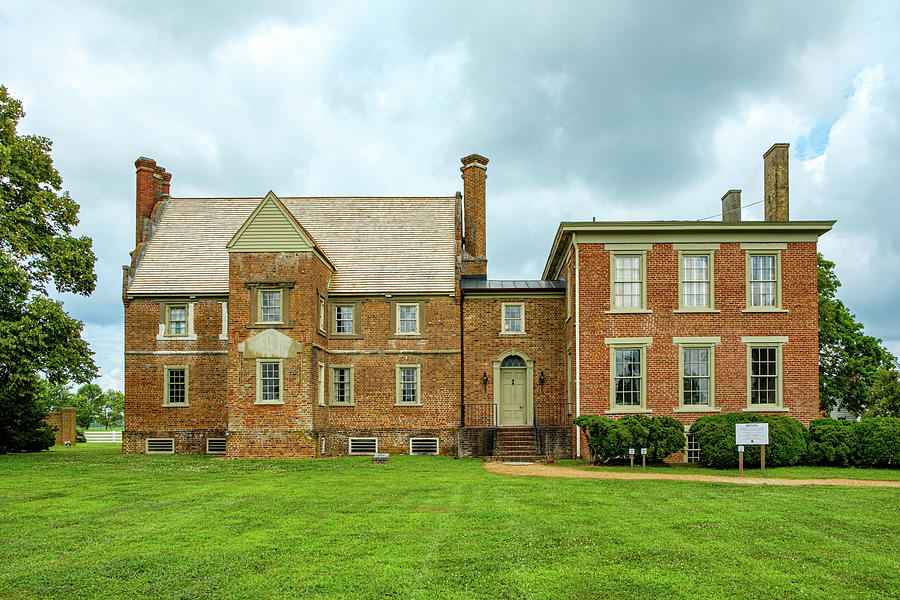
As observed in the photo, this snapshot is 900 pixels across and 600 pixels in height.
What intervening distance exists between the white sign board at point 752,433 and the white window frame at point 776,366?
15.8 ft

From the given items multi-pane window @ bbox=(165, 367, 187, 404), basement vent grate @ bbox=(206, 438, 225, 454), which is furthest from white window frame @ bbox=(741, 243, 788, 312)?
multi-pane window @ bbox=(165, 367, 187, 404)

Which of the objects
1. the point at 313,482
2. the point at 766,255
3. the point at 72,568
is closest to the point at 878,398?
the point at 766,255

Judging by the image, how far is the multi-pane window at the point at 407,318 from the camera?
2738cm

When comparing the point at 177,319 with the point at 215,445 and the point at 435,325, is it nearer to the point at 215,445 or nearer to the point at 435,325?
Answer: the point at 215,445

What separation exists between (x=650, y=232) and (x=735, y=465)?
769 cm

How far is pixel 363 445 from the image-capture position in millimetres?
26812

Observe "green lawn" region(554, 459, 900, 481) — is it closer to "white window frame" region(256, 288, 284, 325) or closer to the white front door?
the white front door

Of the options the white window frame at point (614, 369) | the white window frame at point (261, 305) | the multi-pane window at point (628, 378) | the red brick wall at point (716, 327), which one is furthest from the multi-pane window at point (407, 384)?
the multi-pane window at point (628, 378)

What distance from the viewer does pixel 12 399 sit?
86.8 feet

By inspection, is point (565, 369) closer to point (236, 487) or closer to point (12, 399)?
point (236, 487)

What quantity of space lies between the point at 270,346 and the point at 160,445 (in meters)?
7.11

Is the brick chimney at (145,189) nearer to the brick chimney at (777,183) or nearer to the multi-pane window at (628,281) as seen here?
the multi-pane window at (628,281)

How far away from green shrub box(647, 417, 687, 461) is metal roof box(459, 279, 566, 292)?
24.4 ft

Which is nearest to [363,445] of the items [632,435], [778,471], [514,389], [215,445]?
[215,445]
